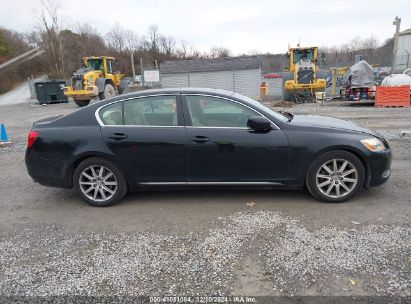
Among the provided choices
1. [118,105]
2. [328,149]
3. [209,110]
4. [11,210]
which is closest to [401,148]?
[328,149]

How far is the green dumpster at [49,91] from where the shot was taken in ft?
79.3

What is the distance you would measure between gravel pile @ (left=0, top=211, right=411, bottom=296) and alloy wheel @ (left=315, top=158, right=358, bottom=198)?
692 mm

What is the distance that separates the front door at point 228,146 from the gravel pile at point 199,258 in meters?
0.64

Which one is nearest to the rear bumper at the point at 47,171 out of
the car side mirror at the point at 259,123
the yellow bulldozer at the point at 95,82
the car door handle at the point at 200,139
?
the car door handle at the point at 200,139

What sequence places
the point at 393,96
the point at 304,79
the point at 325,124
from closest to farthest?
1. the point at 325,124
2. the point at 393,96
3. the point at 304,79

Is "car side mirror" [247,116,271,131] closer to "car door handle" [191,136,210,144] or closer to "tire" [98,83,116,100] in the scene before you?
"car door handle" [191,136,210,144]

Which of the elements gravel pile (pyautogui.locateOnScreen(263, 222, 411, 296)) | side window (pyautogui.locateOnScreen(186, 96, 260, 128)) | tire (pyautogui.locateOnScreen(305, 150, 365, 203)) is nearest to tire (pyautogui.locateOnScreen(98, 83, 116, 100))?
side window (pyautogui.locateOnScreen(186, 96, 260, 128))

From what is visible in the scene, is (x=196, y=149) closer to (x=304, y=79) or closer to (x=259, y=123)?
(x=259, y=123)

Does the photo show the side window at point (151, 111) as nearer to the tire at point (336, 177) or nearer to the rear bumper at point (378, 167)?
the tire at point (336, 177)

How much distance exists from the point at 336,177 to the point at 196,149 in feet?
5.99

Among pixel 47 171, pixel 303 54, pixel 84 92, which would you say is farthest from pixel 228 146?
pixel 303 54

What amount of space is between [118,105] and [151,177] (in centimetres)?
108

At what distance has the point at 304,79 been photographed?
17.4m

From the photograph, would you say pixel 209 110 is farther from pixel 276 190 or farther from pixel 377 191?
pixel 377 191
